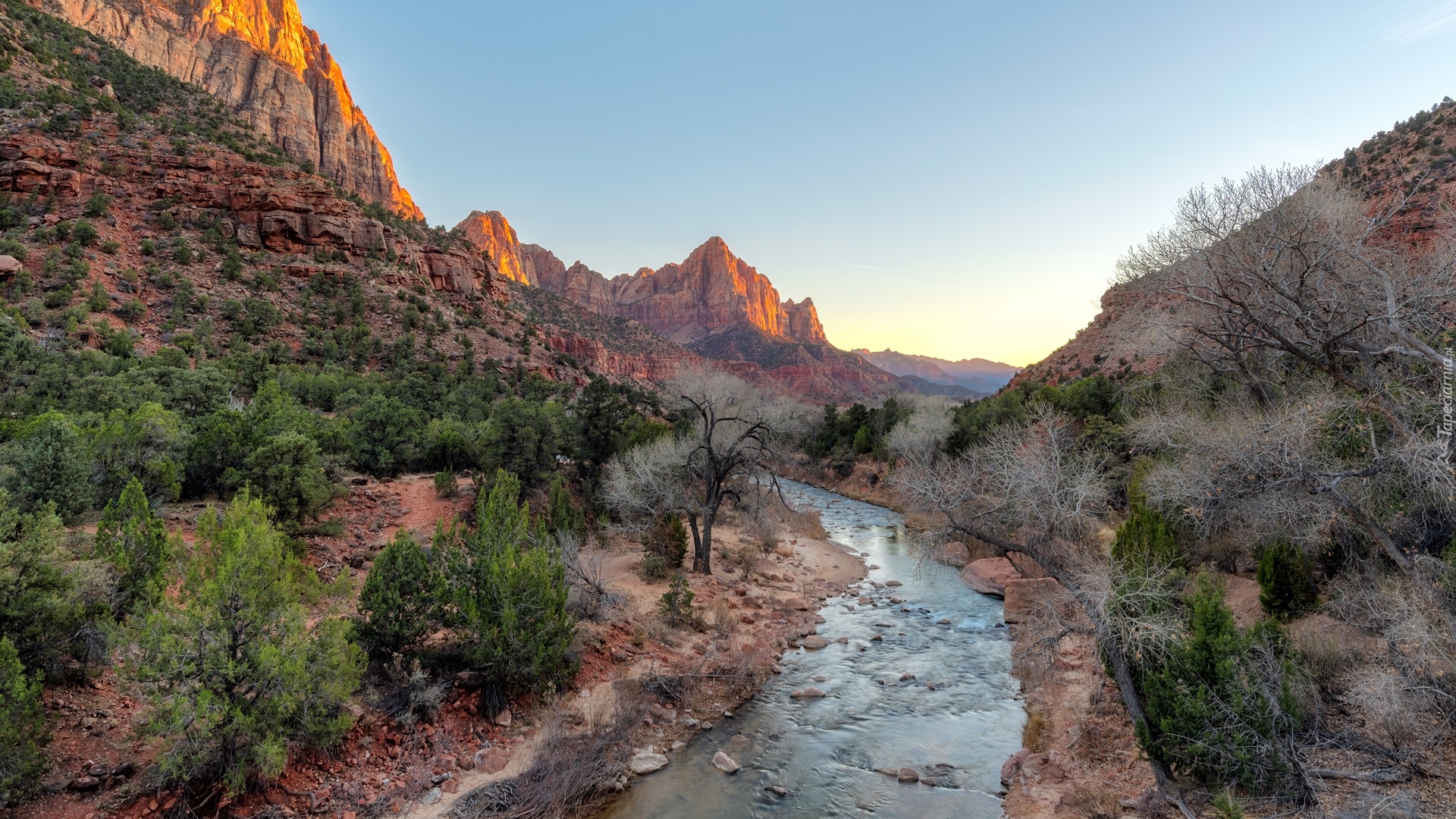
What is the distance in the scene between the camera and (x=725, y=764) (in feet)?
28.8

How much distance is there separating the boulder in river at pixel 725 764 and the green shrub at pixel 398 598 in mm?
4742

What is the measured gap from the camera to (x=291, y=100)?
74.8 meters

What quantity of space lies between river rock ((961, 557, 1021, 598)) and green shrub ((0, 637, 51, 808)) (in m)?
18.2

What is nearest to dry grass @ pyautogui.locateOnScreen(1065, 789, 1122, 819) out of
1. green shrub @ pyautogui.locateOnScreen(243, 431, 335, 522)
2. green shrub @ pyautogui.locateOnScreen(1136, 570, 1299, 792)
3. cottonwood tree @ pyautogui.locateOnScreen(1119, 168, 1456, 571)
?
green shrub @ pyautogui.locateOnScreen(1136, 570, 1299, 792)

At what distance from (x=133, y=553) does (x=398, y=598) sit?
9.67ft

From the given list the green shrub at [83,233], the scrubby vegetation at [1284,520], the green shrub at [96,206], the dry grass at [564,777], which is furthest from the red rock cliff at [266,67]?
the scrubby vegetation at [1284,520]

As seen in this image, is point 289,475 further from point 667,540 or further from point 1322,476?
point 1322,476

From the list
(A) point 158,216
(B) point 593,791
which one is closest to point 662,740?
(B) point 593,791

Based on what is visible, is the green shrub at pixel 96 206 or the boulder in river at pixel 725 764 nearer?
the boulder in river at pixel 725 764

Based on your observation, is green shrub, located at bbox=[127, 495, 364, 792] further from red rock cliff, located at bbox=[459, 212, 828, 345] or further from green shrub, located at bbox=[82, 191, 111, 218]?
red rock cliff, located at bbox=[459, 212, 828, 345]

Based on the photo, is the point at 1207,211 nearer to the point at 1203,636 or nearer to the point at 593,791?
the point at 1203,636

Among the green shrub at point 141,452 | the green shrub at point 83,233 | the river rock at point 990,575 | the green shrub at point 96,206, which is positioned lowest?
the river rock at point 990,575

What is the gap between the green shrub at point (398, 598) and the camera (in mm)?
8641

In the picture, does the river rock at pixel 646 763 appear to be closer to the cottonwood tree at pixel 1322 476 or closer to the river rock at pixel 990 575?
the cottonwood tree at pixel 1322 476
